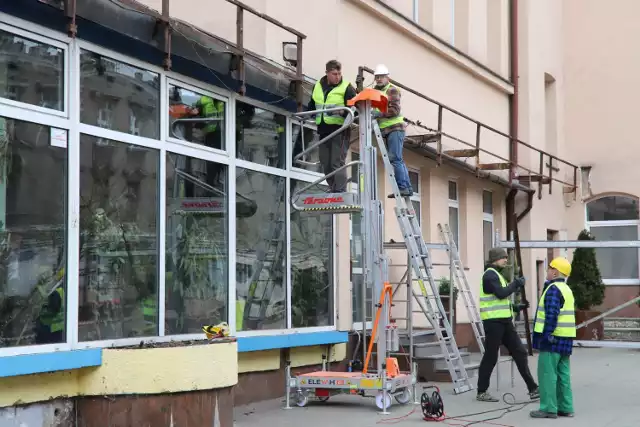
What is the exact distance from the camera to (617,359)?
1755 cm

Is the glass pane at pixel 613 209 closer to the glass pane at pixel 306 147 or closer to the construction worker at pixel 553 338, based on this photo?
the glass pane at pixel 306 147

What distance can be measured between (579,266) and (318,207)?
12566mm

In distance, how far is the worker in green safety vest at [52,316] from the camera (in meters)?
8.23

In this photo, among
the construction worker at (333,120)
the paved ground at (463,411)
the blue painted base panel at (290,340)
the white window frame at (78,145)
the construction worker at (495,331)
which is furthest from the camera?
the construction worker at (495,331)

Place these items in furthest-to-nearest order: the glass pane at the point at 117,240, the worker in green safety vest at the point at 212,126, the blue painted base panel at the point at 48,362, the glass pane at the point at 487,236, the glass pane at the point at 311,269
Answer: the glass pane at the point at 487,236 < the glass pane at the point at 311,269 < the worker in green safety vest at the point at 212,126 < the glass pane at the point at 117,240 < the blue painted base panel at the point at 48,362

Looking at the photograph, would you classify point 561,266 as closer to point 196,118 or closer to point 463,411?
point 463,411

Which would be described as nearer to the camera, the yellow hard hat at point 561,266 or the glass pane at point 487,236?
the yellow hard hat at point 561,266

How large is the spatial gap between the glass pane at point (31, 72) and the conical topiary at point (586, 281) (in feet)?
50.8

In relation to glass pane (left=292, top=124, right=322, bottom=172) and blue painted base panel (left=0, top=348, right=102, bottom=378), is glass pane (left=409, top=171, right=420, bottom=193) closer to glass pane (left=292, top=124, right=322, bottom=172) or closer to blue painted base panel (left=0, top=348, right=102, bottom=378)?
glass pane (left=292, top=124, right=322, bottom=172)

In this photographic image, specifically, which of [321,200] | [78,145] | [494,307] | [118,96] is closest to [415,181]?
[494,307]

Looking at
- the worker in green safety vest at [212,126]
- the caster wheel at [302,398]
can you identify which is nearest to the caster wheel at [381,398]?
the caster wheel at [302,398]

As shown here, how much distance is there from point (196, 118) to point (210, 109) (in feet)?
1.06

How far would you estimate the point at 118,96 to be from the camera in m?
9.27

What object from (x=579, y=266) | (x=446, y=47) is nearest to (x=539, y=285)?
(x=579, y=266)
